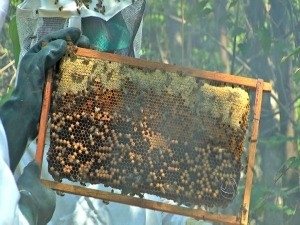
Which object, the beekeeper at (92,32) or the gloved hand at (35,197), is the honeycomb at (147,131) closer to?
the gloved hand at (35,197)

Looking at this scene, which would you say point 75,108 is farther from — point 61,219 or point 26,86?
point 61,219

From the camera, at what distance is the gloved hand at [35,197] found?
11.2 ft

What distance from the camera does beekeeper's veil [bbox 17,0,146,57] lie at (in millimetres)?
5117

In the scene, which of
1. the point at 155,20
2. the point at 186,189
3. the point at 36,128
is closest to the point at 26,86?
the point at 36,128

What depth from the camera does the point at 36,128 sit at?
4.07 metres

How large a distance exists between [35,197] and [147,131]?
71cm

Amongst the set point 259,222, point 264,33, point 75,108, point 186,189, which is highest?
point 264,33

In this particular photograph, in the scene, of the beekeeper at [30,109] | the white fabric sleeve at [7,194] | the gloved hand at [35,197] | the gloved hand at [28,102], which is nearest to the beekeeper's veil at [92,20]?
the beekeeper at [30,109]

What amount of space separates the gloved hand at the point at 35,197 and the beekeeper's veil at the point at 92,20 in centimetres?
143

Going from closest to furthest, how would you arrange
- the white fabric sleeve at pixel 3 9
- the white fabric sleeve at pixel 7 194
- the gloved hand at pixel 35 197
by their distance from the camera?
the white fabric sleeve at pixel 7 194, the gloved hand at pixel 35 197, the white fabric sleeve at pixel 3 9

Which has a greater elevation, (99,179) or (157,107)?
(157,107)

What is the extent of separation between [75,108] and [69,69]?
0.56 feet

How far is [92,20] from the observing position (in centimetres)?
519

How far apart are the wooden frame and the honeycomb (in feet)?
0.10
